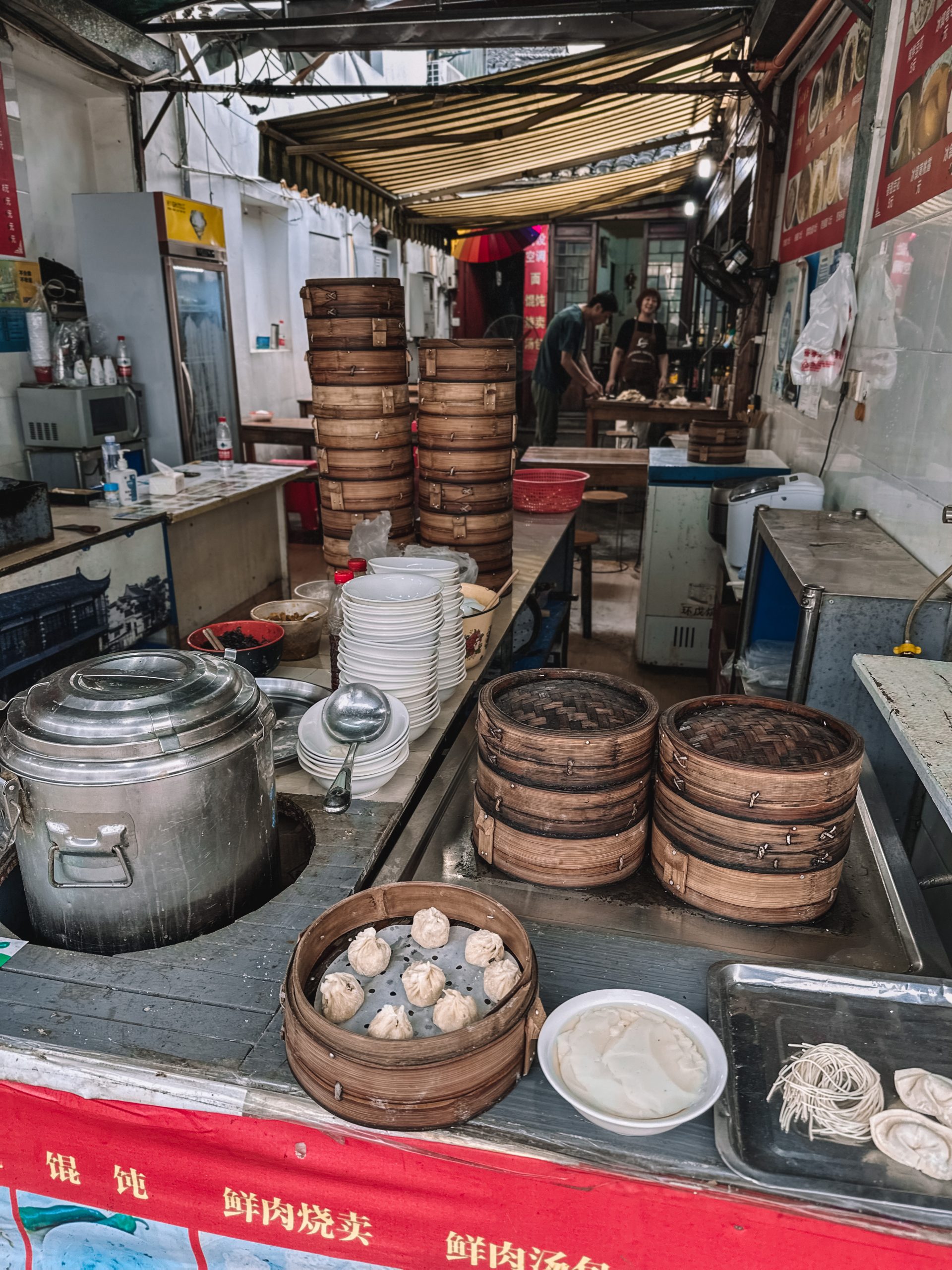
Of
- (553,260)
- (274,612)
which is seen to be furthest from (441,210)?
(274,612)

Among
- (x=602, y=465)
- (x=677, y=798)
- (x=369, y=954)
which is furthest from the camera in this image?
(x=602, y=465)

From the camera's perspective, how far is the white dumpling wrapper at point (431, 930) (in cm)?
133

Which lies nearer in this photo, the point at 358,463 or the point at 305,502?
the point at 358,463

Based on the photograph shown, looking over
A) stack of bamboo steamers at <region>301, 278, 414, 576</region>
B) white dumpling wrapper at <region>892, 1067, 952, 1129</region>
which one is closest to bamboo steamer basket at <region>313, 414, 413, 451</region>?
stack of bamboo steamers at <region>301, 278, 414, 576</region>

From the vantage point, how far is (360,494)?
3367mm

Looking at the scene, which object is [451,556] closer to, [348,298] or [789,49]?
[348,298]

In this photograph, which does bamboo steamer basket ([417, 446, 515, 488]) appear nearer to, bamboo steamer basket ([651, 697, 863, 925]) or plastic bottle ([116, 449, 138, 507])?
bamboo steamer basket ([651, 697, 863, 925])

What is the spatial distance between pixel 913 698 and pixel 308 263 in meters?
10.2

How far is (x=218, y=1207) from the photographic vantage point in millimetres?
1234

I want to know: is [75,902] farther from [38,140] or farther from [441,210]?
[441,210]

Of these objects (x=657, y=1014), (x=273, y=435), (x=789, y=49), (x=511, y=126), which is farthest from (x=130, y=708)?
(x=511, y=126)

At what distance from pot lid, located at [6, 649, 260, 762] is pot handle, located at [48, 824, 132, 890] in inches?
4.7

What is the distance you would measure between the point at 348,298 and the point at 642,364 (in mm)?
7530

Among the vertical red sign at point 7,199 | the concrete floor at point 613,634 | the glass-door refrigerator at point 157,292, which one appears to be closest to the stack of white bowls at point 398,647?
the concrete floor at point 613,634
